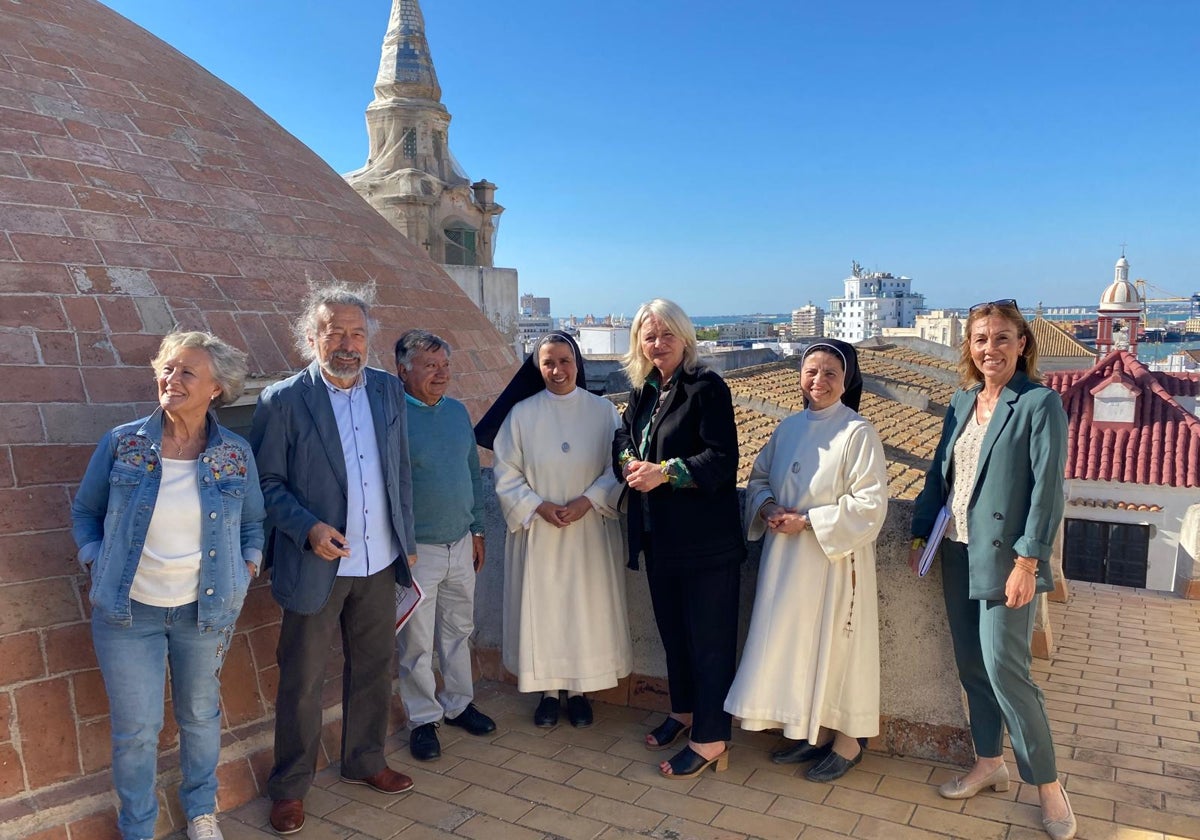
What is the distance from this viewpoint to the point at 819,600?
3.29m

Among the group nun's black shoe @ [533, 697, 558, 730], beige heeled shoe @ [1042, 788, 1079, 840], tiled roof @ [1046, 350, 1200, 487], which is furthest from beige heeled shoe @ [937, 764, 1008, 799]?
tiled roof @ [1046, 350, 1200, 487]

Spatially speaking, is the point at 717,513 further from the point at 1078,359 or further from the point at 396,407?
the point at 1078,359

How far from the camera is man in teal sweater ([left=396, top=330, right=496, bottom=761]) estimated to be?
11.7 ft

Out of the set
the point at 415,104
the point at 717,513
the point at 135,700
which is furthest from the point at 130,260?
the point at 415,104

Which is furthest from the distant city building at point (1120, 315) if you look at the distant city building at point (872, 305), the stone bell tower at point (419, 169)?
the distant city building at point (872, 305)

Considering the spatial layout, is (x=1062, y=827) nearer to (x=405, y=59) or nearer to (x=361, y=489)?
(x=361, y=489)

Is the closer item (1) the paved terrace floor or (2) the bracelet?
(2) the bracelet

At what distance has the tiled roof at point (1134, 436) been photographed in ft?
41.7

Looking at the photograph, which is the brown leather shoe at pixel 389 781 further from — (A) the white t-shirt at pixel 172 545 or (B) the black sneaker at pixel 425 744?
(A) the white t-shirt at pixel 172 545

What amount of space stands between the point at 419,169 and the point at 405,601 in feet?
68.2

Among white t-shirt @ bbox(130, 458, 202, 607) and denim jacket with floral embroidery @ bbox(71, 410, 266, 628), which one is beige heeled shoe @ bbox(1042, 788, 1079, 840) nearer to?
denim jacket with floral embroidery @ bbox(71, 410, 266, 628)

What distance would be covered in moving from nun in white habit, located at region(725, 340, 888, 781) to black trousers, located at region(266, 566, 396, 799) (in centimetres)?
138

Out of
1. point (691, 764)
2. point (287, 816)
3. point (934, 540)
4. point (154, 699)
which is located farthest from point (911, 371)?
point (154, 699)

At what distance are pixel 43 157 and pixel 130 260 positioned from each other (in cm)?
67
